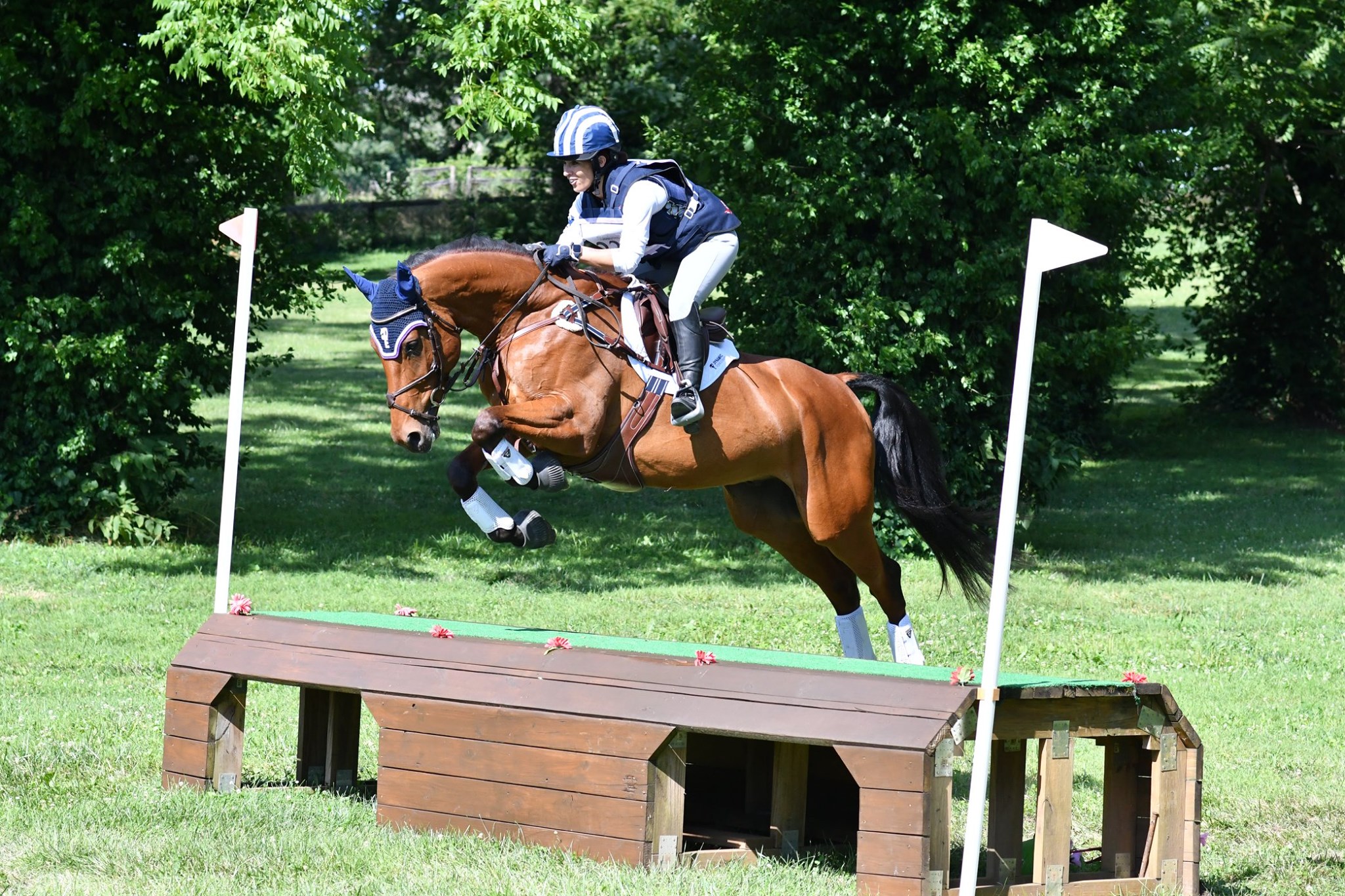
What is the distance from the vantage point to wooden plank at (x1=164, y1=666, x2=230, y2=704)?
18.8 ft

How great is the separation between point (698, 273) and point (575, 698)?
1.96 metres

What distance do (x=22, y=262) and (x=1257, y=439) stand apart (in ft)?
51.9

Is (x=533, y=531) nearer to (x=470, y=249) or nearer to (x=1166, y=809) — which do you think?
(x=470, y=249)

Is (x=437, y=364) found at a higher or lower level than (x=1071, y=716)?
higher

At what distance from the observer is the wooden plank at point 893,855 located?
4395 millimetres

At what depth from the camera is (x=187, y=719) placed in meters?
5.84

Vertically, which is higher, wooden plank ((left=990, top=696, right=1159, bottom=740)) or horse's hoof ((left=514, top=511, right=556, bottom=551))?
horse's hoof ((left=514, top=511, right=556, bottom=551))

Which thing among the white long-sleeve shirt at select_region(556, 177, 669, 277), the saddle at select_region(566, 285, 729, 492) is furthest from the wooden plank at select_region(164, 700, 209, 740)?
the white long-sleeve shirt at select_region(556, 177, 669, 277)

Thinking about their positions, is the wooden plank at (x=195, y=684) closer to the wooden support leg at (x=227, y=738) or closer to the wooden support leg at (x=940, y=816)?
the wooden support leg at (x=227, y=738)

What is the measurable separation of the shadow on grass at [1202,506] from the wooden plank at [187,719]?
839cm

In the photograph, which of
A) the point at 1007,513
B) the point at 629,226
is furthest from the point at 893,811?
the point at 629,226

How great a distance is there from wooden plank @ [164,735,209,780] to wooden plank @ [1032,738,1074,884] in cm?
318

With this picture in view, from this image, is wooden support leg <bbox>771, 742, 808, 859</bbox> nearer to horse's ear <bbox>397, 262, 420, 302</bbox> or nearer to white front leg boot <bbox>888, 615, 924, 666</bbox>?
white front leg boot <bbox>888, 615, 924, 666</bbox>

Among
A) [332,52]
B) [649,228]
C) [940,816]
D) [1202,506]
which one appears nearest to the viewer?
[940,816]
